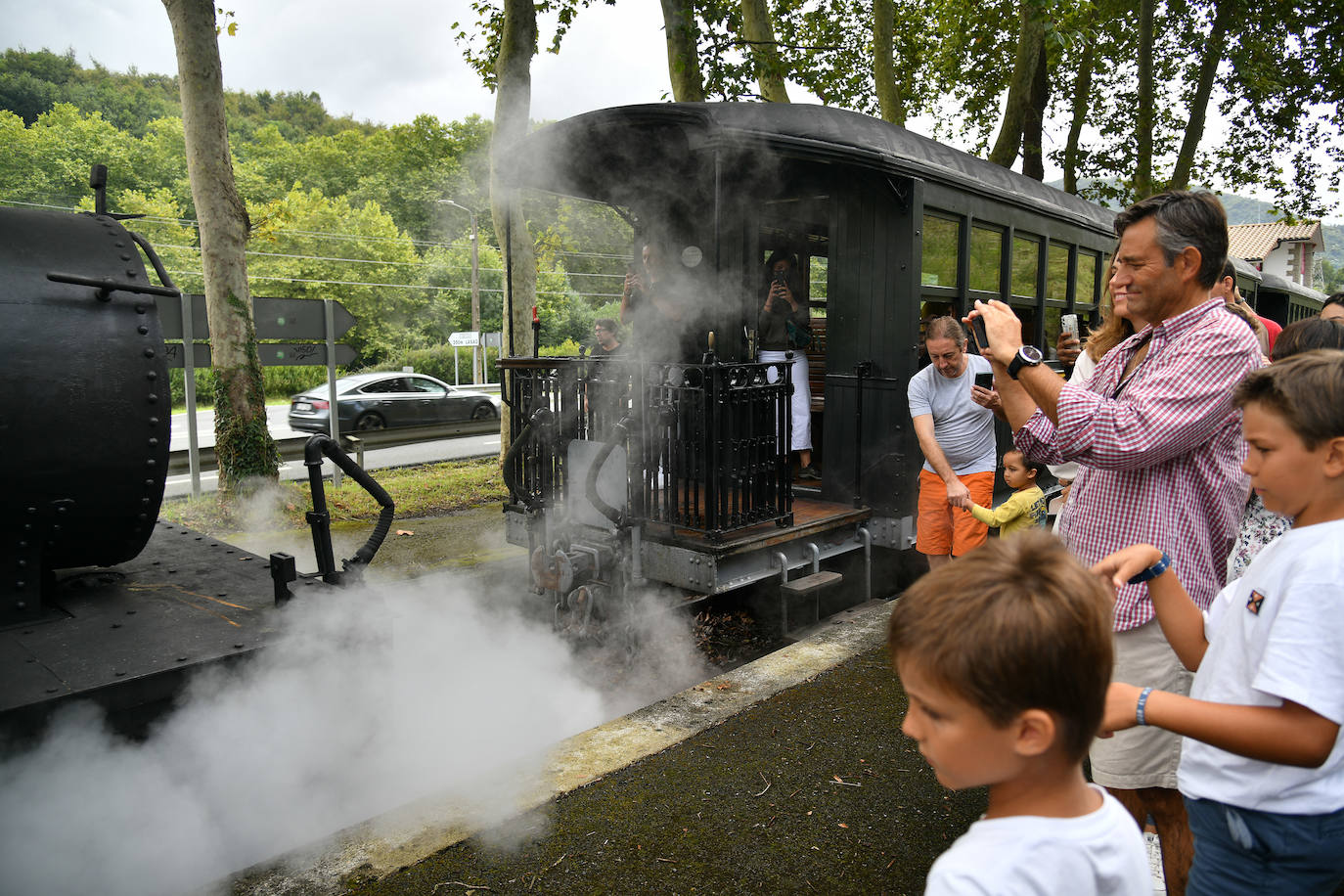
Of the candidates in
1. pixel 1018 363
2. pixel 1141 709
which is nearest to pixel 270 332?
pixel 1018 363

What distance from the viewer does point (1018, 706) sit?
3.34 ft

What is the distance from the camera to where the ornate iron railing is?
4.65 metres

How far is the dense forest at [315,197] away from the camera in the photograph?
41.1 metres

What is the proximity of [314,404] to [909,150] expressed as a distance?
16359 mm

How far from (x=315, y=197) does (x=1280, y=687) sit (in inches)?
2007

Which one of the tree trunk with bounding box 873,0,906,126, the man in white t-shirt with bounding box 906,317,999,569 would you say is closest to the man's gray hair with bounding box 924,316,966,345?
the man in white t-shirt with bounding box 906,317,999,569

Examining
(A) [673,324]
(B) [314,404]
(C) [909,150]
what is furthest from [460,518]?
(B) [314,404]

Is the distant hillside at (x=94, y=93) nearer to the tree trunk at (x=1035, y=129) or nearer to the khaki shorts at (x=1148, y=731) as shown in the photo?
the tree trunk at (x=1035, y=129)

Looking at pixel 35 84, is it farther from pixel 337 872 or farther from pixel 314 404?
pixel 337 872

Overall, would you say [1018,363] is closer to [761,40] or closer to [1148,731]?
[1148,731]

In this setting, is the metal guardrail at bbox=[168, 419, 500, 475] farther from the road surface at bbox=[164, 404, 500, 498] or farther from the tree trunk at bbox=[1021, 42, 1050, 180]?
the tree trunk at bbox=[1021, 42, 1050, 180]

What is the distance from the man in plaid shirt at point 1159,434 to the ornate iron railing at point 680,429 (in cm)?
251

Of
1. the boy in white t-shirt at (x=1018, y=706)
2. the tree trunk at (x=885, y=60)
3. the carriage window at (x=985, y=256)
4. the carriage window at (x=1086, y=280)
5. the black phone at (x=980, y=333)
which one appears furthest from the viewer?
the tree trunk at (x=885, y=60)

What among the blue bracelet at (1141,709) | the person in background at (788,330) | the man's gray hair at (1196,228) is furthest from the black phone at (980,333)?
the person in background at (788,330)
